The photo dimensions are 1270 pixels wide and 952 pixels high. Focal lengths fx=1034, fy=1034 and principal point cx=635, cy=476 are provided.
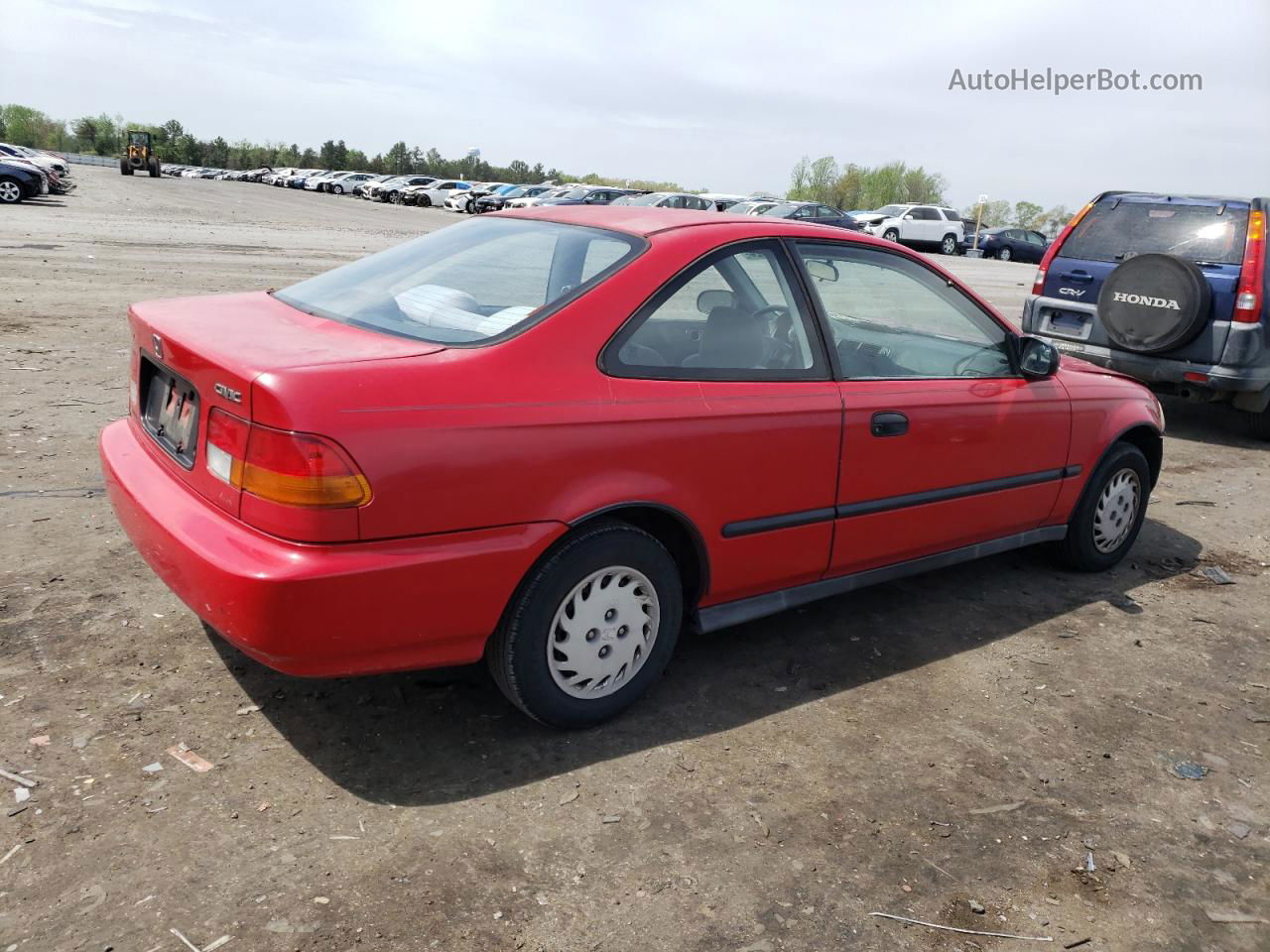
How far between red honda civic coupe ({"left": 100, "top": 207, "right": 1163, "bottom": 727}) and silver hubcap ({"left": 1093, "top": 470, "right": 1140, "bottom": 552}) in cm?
69

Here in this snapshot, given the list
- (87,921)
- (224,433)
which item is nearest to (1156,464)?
(224,433)

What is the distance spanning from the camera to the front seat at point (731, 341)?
3396 millimetres

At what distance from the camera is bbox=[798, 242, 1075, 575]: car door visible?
12.2 ft

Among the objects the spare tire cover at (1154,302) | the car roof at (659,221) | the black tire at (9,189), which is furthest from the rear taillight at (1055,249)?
the black tire at (9,189)

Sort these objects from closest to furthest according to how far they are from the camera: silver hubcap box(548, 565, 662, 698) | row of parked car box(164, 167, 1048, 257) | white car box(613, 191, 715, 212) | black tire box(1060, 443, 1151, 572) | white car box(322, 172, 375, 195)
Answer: silver hubcap box(548, 565, 662, 698)
black tire box(1060, 443, 1151, 572)
row of parked car box(164, 167, 1048, 257)
white car box(613, 191, 715, 212)
white car box(322, 172, 375, 195)

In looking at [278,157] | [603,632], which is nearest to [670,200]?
[603,632]

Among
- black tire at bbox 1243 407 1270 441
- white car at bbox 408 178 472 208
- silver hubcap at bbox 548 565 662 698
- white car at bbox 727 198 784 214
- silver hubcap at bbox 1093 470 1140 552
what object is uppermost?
white car at bbox 408 178 472 208

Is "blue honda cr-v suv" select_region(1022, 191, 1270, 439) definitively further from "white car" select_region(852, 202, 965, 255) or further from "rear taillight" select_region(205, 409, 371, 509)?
"white car" select_region(852, 202, 965, 255)

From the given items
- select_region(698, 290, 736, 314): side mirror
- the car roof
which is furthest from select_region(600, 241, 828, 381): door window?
the car roof

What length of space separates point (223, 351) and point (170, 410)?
0.44 metres

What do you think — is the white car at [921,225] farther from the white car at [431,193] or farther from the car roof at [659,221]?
the car roof at [659,221]

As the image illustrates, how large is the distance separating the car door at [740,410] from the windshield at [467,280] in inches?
11.8

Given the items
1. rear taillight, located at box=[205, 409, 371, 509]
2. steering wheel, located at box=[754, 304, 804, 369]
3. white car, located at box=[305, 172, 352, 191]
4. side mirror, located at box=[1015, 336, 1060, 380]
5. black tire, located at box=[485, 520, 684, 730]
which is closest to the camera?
rear taillight, located at box=[205, 409, 371, 509]

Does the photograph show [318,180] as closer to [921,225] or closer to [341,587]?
[921,225]
